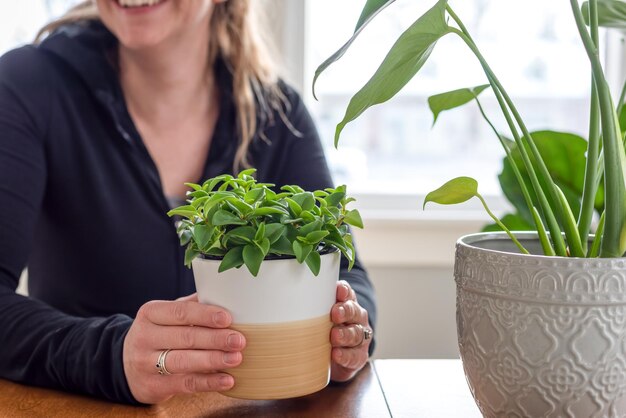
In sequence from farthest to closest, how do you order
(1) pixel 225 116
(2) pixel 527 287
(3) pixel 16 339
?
(1) pixel 225 116 → (3) pixel 16 339 → (2) pixel 527 287

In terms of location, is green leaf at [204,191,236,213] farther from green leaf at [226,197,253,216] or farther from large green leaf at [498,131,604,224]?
large green leaf at [498,131,604,224]

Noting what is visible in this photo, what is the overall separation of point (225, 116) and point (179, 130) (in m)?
0.08

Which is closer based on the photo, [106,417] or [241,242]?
[241,242]

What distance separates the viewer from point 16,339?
870 mm

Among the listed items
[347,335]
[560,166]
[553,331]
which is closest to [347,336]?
[347,335]

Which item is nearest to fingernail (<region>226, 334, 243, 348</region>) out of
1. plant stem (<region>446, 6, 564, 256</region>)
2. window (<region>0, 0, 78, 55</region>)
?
plant stem (<region>446, 6, 564, 256</region>)

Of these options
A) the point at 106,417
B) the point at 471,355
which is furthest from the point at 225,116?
the point at 471,355

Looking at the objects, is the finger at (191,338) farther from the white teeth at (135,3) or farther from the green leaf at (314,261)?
the white teeth at (135,3)

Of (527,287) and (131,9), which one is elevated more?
(131,9)

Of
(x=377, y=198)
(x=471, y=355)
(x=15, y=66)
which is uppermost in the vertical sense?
(x=15, y=66)

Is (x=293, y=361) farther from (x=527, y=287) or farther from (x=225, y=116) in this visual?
(x=225, y=116)

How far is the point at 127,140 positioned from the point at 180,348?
0.62 metres

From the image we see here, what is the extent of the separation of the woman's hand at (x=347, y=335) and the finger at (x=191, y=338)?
0.10 meters

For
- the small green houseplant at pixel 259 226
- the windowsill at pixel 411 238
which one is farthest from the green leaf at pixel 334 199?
the windowsill at pixel 411 238
